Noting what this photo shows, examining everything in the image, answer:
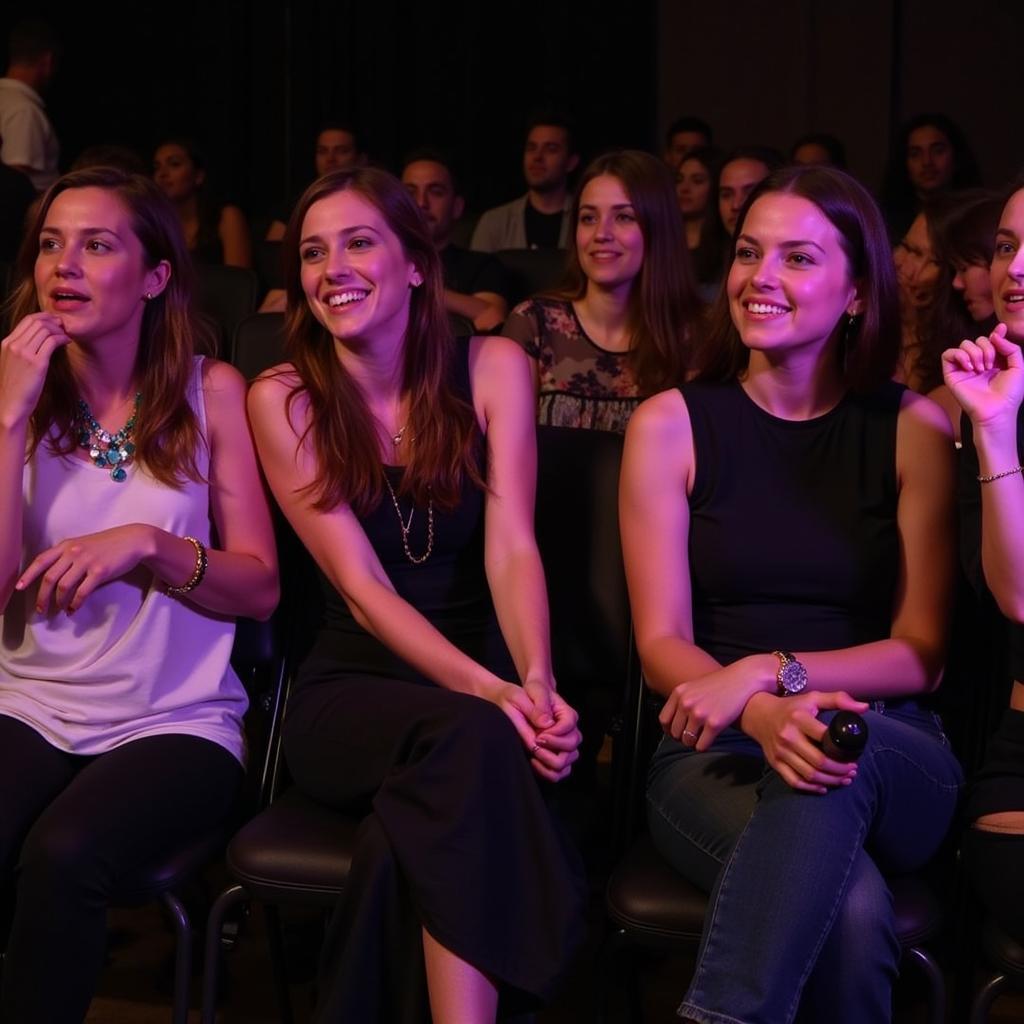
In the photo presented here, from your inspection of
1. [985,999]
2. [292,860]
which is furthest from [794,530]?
[292,860]

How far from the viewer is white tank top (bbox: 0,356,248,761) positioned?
6.58 feet

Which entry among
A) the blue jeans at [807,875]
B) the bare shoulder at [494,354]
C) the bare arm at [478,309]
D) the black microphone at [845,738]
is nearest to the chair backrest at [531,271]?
the bare arm at [478,309]

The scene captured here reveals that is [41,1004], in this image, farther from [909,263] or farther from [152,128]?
[152,128]

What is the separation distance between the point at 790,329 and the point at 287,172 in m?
5.21

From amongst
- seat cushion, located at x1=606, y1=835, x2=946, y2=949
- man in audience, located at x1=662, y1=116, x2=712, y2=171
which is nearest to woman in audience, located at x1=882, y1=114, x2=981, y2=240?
man in audience, located at x1=662, y1=116, x2=712, y2=171

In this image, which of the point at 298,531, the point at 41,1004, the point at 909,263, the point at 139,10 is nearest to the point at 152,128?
the point at 139,10

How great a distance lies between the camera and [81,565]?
189cm

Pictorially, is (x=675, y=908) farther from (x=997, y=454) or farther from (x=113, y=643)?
(x=113, y=643)

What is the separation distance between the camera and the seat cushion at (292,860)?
1784mm

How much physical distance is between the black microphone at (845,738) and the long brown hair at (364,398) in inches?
28.5

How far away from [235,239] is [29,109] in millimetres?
874

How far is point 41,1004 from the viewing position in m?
1.70

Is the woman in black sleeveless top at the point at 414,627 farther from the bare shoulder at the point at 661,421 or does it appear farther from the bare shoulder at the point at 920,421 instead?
the bare shoulder at the point at 920,421

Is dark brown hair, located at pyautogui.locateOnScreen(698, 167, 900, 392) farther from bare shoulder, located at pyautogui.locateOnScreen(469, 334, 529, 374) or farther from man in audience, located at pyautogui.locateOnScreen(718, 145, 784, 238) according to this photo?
man in audience, located at pyautogui.locateOnScreen(718, 145, 784, 238)
